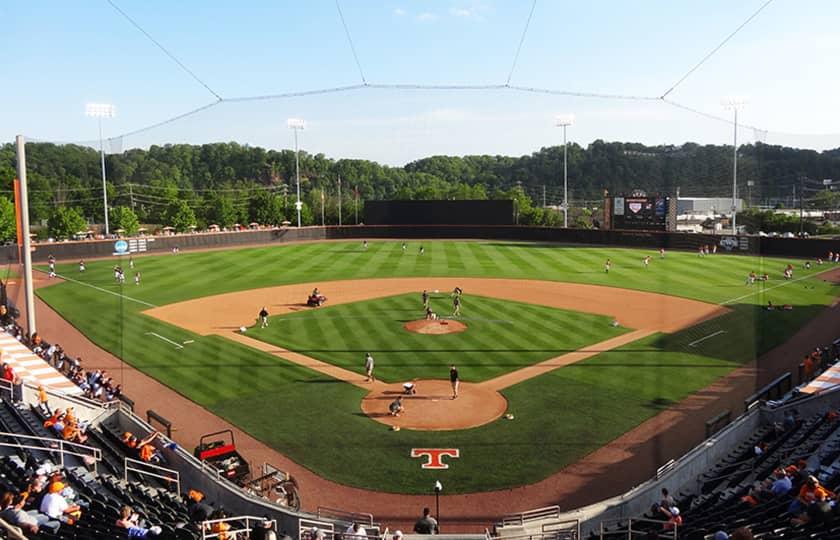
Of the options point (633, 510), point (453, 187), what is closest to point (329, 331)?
point (633, 510)

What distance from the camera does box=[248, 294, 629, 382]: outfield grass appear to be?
24375mm

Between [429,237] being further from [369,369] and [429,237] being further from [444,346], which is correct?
[369,369]

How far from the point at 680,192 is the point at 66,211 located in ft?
211

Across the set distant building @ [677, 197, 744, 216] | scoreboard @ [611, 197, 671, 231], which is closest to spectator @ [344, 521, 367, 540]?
distant building @ [677, 197, 744, 216]

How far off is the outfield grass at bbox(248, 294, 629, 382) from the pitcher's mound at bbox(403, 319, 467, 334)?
0.51 m

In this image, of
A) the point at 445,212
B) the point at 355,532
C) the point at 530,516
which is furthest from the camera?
the point at 445,212

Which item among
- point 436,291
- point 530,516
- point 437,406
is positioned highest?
point 436,291

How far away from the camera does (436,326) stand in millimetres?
30578

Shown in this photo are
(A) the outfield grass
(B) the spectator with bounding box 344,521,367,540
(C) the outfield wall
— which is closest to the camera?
(B) the spectator with bounding box 344,521,367,540

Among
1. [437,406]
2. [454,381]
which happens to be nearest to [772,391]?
[454,381]

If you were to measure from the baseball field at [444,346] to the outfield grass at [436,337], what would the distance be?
127 millimetres

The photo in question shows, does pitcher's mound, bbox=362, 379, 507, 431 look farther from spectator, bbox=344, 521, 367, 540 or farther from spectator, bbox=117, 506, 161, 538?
spectator, bbox=117, 506, 161, 538

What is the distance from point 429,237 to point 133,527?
67850 millimetres

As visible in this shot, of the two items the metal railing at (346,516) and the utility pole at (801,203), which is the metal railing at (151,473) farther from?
the utility pole at (801,203)
